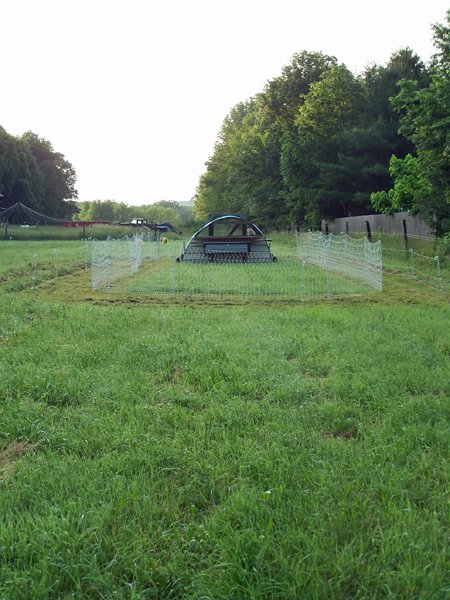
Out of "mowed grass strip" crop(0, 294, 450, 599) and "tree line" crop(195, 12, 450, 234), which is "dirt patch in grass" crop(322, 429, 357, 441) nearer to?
"mowed grass strip" crop(0, 294, 450, 599)

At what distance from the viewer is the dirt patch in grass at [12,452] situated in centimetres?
360

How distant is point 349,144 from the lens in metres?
33.6

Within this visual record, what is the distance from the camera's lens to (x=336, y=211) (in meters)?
38.5

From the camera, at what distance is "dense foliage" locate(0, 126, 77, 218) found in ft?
216

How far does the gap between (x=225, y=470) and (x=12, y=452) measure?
1.48m

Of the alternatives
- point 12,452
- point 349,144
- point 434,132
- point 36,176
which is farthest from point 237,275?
point 36,176

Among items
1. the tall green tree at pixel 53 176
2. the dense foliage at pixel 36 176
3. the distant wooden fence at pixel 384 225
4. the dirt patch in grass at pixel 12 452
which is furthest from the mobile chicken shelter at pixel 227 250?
the tall green tree at pixel 53 176

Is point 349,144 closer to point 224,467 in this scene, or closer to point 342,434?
point 342,434

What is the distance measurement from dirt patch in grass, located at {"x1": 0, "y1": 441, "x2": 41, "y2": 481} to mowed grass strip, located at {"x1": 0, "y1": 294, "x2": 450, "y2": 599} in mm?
52

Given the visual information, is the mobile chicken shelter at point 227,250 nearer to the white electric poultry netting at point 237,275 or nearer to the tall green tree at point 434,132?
the white electric poultry netting at point 237,275

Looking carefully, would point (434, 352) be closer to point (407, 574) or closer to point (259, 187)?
point (407, 574)

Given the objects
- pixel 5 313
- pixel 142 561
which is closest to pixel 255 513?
pixel 142 561

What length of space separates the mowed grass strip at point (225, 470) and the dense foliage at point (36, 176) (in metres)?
63.1

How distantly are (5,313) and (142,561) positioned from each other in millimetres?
7315
